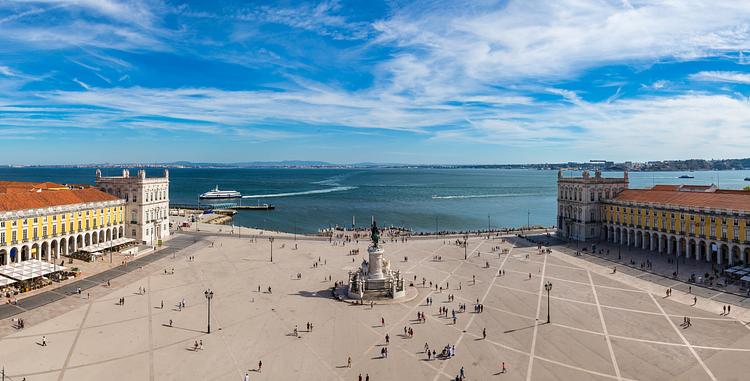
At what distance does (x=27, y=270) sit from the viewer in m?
44.5

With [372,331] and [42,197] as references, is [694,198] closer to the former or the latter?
[372,331]

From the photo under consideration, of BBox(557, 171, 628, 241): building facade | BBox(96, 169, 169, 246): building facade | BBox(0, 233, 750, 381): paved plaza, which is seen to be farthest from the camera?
BBox(557, 171, 628, 241): building facade

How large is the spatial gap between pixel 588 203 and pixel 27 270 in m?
72.5

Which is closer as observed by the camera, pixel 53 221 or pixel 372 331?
pixel 372 331

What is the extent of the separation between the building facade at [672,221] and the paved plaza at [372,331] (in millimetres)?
14126

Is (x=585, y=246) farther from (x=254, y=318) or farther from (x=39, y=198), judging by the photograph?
(x=39, y=198)

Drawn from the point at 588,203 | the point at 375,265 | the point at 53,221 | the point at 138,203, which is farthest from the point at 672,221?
the point at 53,221

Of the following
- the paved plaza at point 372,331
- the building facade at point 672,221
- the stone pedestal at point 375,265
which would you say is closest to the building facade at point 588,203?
the building facade at point 672,221

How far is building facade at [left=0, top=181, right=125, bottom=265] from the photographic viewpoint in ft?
164

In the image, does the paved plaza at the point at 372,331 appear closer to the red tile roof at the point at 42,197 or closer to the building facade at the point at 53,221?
the building facade at the point at 53,221

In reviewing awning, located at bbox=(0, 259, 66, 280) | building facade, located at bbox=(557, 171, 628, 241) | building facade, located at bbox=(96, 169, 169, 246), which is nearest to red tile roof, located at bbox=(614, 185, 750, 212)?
building facade, located at bbox=(557, 171, 628, 241)

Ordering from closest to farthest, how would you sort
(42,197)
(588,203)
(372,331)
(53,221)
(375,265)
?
1. (372,331)
2. (375,265)
3. (53,221)
4. (42,197)
5. (588,203)

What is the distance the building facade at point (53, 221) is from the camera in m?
50.0

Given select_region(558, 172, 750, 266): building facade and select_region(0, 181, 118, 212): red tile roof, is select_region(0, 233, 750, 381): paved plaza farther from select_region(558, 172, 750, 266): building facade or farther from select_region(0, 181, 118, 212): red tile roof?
select_region(0, 181, 118, 212): red tile roof
